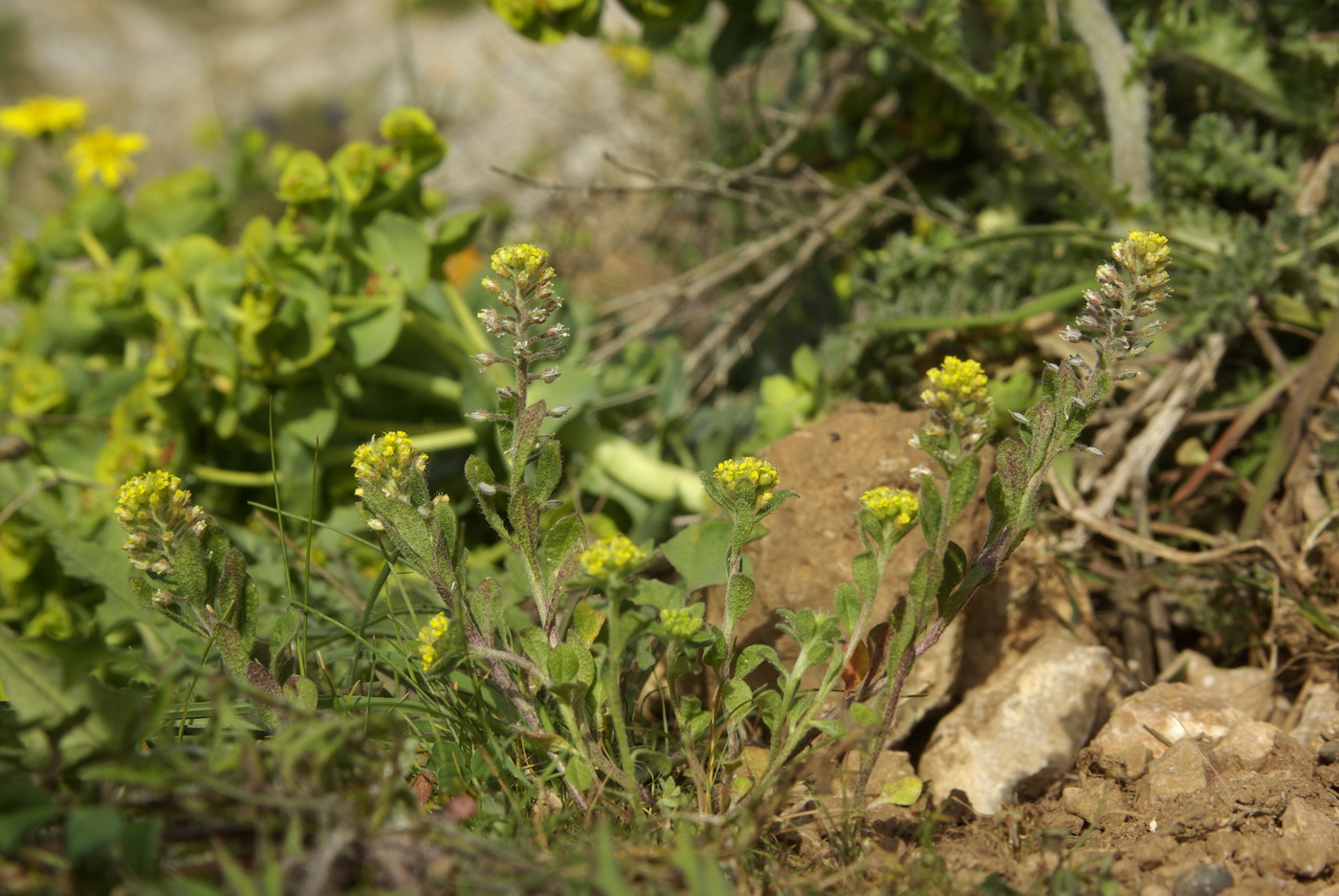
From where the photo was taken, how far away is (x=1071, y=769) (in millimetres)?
1757

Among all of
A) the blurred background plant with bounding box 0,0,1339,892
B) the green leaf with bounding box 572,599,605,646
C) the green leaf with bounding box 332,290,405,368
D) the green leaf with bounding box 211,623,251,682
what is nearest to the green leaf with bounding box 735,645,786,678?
the green leaf with bounding box 572,599,605,646

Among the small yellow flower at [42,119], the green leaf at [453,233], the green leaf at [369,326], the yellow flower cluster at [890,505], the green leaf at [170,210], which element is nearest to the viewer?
the yellow flower cluster at [890,505]

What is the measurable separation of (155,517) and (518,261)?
1.96 ft

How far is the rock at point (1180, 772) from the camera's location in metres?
1.56

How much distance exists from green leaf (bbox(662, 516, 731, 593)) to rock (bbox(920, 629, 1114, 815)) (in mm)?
539

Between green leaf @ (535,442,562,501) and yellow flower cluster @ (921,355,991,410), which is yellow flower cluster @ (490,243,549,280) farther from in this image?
yellow flower cluster @ (921,355,991,410)

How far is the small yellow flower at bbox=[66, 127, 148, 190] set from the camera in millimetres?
3412

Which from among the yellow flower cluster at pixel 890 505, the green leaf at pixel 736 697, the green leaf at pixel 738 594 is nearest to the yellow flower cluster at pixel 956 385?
the yellow flower cluster at pixel 890 505

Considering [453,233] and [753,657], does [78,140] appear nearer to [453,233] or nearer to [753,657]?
[453,233]

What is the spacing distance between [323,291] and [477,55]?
5.07 metres

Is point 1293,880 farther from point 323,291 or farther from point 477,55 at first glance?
point 477,55

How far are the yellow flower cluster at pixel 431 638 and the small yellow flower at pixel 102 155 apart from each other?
105 inches

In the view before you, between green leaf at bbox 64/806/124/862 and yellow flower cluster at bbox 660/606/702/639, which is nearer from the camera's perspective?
green leaf at bbox 64/806/124/862

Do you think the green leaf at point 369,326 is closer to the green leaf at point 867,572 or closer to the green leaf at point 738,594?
the green leaf at point 738,594
